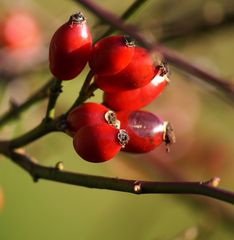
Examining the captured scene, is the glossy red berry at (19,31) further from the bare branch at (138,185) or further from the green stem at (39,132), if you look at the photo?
the bare branch at (138,185)

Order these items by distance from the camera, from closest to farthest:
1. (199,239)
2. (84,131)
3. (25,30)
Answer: (84,131)
(199,239)
(25,30)

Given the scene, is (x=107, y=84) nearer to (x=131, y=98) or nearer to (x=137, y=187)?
(x=131, y=98)

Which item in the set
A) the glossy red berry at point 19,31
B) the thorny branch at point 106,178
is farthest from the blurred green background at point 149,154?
the thorny branch at point 106,178

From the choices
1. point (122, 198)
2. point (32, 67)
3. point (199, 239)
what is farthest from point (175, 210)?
point (199, 239)

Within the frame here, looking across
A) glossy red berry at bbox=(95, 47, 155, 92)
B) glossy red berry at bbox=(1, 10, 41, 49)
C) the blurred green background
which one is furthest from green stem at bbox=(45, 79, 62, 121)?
glossy red berry at bbox=(1, 10, 41, 49)

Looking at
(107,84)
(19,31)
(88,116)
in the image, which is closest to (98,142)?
(88,116)

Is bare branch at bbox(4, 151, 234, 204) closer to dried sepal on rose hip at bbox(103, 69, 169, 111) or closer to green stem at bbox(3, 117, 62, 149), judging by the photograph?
green stem at bbox(3, 117, 62, 149)

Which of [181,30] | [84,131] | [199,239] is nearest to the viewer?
[84,131]

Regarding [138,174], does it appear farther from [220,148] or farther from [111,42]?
[111,42]
